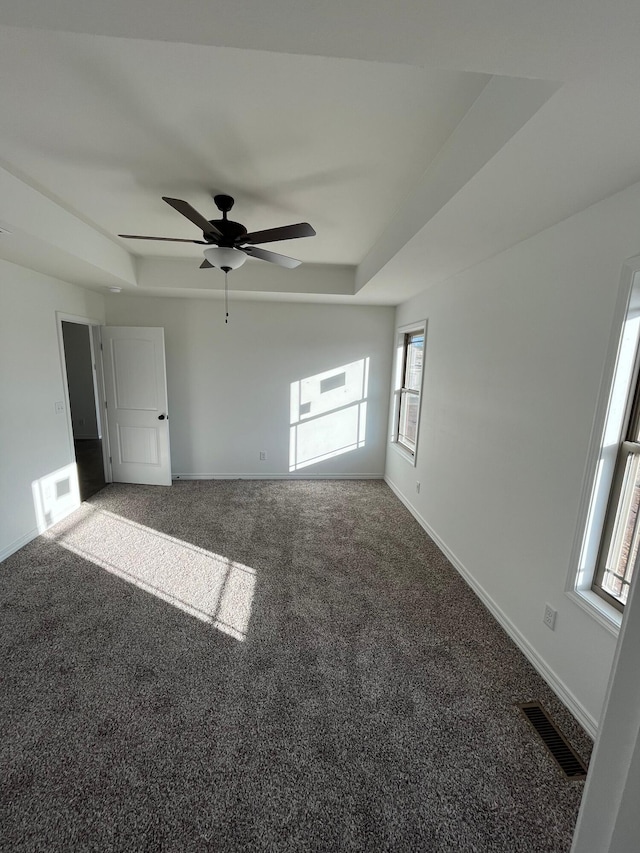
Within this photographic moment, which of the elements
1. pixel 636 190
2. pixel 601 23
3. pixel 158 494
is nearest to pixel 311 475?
pixel 158 494

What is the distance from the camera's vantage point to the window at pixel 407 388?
14.4 ft

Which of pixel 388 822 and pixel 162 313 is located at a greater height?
pixel 162 313

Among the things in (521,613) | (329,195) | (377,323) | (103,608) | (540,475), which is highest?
(329,195)

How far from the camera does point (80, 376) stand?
21.9 ft

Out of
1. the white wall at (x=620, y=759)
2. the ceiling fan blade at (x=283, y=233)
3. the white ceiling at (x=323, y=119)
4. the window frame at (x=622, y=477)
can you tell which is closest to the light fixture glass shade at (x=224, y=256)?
the ceiling fan blade at (x=283, y=233)

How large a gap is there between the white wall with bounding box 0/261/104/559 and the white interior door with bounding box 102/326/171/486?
752 millimetres

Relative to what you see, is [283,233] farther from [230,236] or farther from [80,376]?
[80,376]

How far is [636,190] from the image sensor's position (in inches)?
59.2

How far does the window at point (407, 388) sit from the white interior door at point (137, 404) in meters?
3.00

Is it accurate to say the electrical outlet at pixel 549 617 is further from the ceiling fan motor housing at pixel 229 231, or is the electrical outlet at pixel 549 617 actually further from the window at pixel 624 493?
the ceiling fan motor housing at pixel 229 231

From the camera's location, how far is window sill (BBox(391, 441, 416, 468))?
411 centimetres

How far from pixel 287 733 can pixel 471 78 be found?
2.83 meters

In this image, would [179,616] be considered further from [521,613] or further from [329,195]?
[329,195]

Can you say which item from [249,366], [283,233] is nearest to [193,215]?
[283,233]
